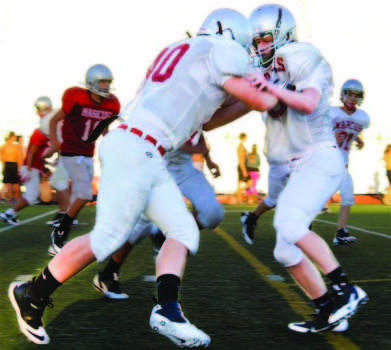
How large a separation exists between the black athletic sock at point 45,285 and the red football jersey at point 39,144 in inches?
278

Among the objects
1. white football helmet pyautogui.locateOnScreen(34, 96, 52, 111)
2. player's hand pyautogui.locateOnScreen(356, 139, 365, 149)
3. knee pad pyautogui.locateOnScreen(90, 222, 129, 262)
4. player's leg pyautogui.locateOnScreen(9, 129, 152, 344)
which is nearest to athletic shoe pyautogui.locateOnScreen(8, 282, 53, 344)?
player's leg pyautogui.locateOnScreen(9, 129, 152, 344)

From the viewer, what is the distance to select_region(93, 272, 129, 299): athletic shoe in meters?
4.56

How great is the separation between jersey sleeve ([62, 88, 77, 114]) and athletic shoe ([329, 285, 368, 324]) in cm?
436

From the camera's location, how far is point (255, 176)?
2020 cm

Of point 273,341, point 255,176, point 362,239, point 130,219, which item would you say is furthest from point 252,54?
point 255,176

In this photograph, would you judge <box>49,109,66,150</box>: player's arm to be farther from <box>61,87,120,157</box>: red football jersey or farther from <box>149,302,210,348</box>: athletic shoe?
<box>149,302,210,348</box>: athletic shoe

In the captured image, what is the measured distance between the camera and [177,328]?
3.17 m

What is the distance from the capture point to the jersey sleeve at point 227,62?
3217 millimetres

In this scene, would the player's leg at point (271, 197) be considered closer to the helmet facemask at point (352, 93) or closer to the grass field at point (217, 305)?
the grass field at point (217, 305)

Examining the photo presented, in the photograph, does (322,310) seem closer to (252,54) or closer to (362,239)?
(252,54)

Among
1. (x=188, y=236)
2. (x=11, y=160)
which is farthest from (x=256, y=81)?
(x=11, y=160)

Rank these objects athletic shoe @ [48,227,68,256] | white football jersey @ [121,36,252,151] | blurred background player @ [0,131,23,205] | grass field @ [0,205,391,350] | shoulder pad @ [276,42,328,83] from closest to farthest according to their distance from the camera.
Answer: white football jersey @ [121,36,252,151] < grass field @ [0,205,391,350] < shoulder pad @ [276,42,328,83] < athletic shoe @ [48,227,68,256] < blurred background player @ [0,131,23,205]

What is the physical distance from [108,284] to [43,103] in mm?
7040

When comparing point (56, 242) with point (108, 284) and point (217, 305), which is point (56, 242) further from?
point (217, 305)
